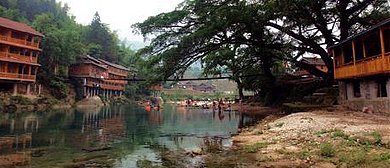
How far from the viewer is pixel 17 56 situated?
34844 mm

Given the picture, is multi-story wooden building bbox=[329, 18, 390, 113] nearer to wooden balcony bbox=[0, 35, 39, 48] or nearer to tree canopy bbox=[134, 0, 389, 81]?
tree canopy bbox=[134, 0, 389, 81]

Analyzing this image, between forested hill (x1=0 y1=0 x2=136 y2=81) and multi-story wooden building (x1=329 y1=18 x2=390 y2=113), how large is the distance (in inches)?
632

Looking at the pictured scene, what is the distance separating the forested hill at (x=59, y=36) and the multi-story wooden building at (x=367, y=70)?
52.6 feet

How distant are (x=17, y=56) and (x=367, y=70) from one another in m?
39.0

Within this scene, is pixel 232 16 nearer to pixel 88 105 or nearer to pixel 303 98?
pixel 303 98

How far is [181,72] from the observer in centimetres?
1920

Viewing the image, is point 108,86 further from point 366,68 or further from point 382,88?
point 382,88

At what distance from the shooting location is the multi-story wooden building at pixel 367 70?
12626 millimetres

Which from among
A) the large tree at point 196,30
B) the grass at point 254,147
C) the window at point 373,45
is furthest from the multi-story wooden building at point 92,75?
the grass at point 254,147

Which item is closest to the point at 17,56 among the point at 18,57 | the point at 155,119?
the point at 18,57

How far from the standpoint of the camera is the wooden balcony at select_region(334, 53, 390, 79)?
1223 cm

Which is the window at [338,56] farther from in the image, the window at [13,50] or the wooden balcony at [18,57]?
the window at [13,50]

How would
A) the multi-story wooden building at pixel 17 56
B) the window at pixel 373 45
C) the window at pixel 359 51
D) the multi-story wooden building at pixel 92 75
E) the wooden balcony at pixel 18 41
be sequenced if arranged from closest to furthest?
the window at pixel 373 45, the window at pixel 359 51, the wooden balcony at pixel 18 41, the multi-story wooden building at pixel 17 56, the multi-story wooden building at pixel 92 75

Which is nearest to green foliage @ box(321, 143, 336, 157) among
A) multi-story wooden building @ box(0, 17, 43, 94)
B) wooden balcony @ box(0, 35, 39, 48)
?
multi-story wooden building @ box(0, 17, 43, 94)
